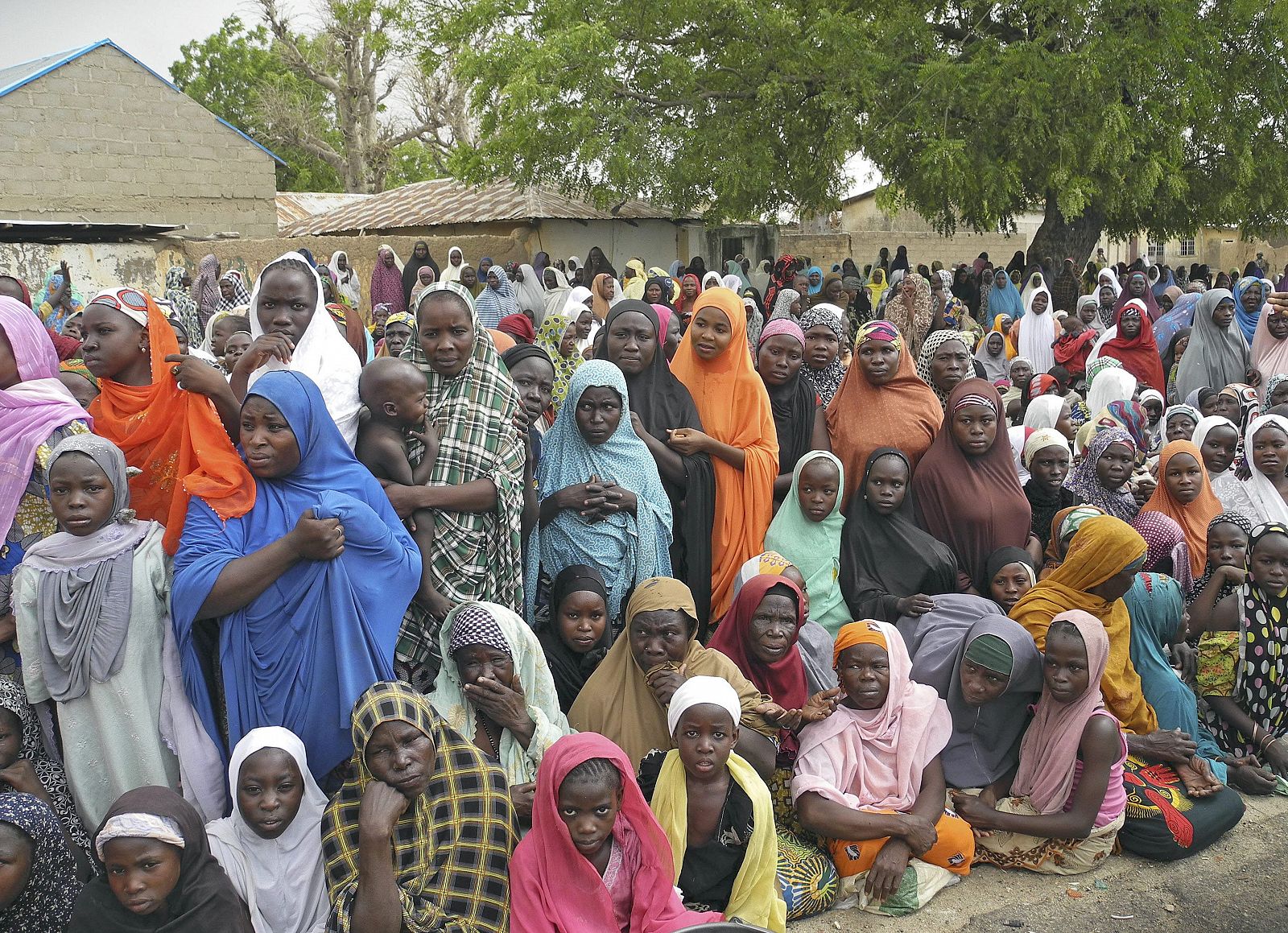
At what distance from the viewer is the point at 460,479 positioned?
138 inches

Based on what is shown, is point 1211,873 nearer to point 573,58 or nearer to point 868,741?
point 868,741

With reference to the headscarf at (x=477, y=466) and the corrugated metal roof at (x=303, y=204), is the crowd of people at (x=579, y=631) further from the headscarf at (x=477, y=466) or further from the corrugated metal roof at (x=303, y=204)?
the corrugated metal roof at (x=303, y=204)

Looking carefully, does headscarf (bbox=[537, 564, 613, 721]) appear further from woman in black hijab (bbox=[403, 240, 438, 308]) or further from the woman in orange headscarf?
woman in black hijab (bbox=[403, 240, 438, 308])

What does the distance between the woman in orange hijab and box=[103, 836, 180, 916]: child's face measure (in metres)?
2.46

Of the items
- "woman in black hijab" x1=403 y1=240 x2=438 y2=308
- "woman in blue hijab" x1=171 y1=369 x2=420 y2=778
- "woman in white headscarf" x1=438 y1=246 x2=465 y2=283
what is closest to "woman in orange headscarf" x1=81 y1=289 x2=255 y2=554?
"woman in blue hijab" x1=171 y1=369 x2=420 y2=778

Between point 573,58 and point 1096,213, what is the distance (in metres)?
8.13

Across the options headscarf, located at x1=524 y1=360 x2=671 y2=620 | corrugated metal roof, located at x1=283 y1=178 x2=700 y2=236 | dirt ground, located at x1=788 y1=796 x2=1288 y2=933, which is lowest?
dirt ground, located at x1=788 y1=796 x2=1288 y2=933

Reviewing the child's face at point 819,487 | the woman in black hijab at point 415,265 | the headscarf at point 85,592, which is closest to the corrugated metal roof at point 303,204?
the woman in black hijab at point 415,265

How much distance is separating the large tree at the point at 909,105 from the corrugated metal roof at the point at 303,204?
6759mm

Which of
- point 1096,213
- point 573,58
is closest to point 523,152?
point 573,58

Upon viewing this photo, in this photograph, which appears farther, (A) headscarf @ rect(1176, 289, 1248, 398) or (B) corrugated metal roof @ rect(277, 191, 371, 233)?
(B) corrugated metal roof @ rect(277, 191, 371, 233)

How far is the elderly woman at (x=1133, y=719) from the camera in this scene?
3.72 metres

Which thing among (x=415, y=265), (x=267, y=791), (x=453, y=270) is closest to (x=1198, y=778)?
(x=267, y=791)

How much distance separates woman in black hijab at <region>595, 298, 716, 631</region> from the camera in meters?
4.37
